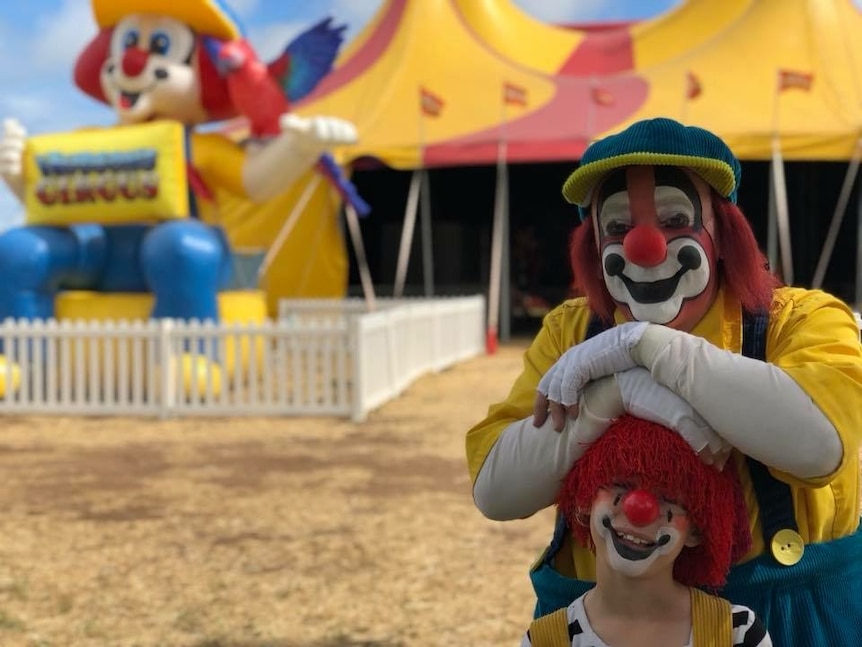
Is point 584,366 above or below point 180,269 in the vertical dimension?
above

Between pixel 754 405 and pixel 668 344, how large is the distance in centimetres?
15

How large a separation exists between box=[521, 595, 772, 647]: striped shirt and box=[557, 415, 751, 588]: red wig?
0.19 feet

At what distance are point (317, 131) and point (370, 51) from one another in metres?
9.57

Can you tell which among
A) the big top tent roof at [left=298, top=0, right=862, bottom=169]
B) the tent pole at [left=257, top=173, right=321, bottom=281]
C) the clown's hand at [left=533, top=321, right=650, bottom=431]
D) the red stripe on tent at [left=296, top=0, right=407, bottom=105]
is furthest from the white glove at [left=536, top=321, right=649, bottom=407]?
the red stripe on tent at [left=296, top=0, right=407, bottom=105]

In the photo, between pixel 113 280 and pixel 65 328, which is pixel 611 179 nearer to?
pixel 65 328

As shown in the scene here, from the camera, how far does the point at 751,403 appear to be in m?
1.45

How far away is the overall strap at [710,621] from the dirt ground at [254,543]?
1886mm

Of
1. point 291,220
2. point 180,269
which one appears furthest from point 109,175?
point 291,220

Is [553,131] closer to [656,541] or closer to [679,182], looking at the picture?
[679,182]

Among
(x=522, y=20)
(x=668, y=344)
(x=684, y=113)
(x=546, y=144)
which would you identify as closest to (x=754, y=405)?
(x=668, y=344)

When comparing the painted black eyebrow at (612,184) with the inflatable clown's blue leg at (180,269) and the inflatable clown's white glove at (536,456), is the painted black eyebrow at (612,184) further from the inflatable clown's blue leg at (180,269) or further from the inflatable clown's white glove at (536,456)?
the inflatable clown's blue leg at (180,269)

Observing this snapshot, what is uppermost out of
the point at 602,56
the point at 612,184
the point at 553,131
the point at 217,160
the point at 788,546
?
the point at 602,56

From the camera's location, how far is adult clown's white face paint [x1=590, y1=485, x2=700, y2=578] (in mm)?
1512

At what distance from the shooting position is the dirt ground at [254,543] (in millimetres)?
3492
